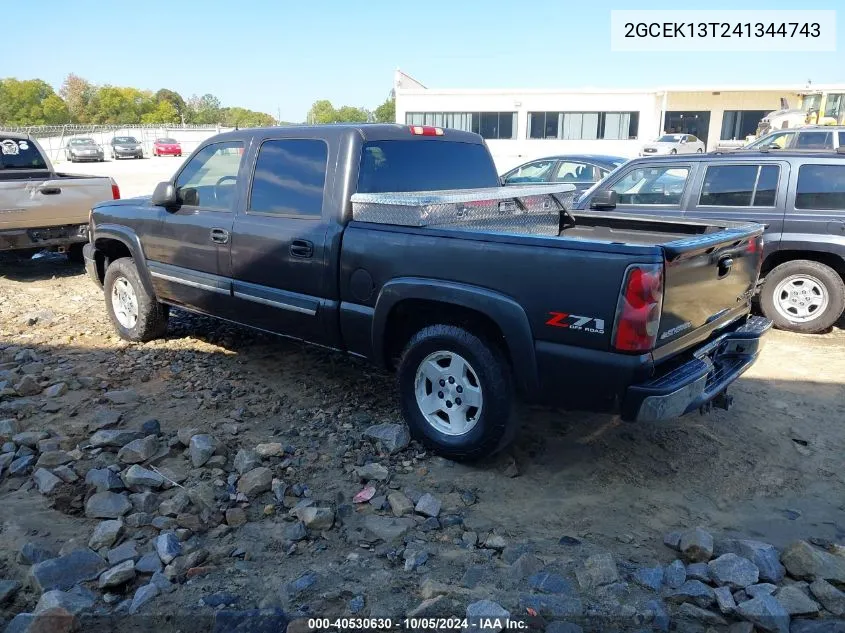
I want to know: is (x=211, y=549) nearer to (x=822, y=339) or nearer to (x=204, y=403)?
(x=204, y=403)

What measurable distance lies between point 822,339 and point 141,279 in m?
6.29

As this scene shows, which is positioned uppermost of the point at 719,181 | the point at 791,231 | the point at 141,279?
the point at 719,181

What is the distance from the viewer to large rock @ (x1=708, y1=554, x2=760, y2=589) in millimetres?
2756

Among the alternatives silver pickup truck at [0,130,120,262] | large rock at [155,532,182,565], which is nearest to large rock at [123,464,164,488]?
large rock at [155,532,182,565]

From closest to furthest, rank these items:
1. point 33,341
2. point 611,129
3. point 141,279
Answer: point 141,279, point 33,341, point 611,129

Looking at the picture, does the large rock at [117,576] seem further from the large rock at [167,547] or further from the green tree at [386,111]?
the green tree at [386,111]

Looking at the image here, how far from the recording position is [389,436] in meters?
4.07

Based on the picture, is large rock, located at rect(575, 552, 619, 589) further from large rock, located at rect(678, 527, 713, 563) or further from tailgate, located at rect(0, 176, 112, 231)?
tailgate, located at rect(0, 176, 112, 231)

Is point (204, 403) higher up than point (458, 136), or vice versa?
point (458, 136)

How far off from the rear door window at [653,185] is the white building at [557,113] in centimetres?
3060

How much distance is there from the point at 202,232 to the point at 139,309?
1355mm

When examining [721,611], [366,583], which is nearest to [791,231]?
[721,611]

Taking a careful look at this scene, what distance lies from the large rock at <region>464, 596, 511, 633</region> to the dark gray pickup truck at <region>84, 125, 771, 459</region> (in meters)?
1.13

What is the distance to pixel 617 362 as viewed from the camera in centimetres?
309
